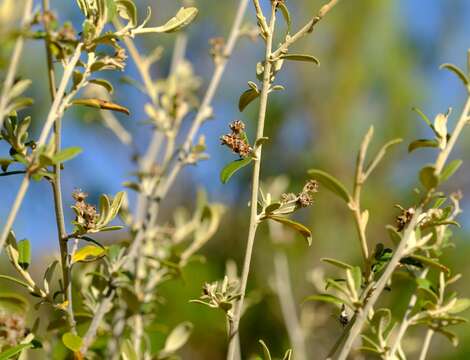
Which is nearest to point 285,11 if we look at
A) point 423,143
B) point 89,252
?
point 423,143

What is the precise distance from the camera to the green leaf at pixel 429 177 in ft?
1.24

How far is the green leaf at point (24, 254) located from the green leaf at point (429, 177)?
304mm

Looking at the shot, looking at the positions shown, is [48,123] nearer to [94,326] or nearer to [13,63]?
[13,63]

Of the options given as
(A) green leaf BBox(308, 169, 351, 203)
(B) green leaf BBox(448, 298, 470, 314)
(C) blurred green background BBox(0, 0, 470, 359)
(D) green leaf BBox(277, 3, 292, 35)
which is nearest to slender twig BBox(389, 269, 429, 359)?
(B) green leaf BBox(448, 298, 470, 314)

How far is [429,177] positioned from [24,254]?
311 mm

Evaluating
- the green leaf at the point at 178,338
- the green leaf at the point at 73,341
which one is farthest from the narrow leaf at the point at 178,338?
the green leaf at the point at 73,341

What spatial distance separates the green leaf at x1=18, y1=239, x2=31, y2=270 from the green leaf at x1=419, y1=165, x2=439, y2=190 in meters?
0.30

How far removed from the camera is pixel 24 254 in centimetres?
48

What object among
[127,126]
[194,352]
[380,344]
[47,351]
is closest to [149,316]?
[47,351]

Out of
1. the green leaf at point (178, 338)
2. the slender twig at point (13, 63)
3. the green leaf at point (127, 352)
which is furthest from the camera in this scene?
the green leaf at point (178, 338)

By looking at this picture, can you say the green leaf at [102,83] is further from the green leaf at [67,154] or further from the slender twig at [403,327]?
the slender twig at [403,327]

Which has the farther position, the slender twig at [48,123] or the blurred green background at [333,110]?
the blurred green background at [333,110]

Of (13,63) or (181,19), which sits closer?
(13,63)

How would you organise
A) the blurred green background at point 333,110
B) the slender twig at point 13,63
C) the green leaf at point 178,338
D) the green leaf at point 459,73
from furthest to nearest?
the blurred green background at point 333,110
the green leaf at point 178,338
the green leaf at point 459,73
the slender twig at point 13,63
